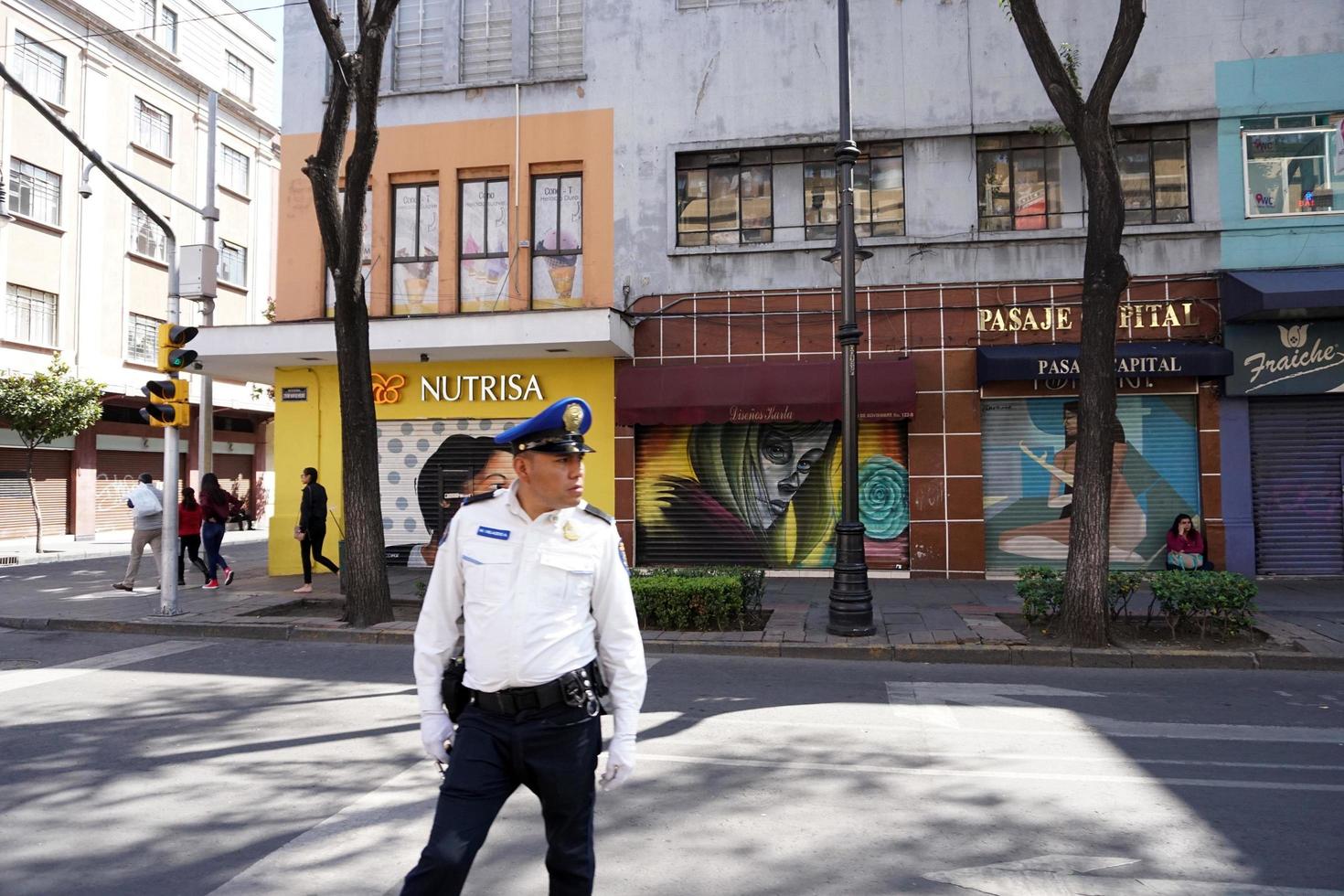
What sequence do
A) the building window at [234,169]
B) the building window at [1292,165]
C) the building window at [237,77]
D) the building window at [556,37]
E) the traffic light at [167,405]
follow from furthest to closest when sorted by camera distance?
the building window at [237,77]
the building window at [234,169]
the building window at [556,37]
the building window at [1292,165]
the traffic light at [167,405]

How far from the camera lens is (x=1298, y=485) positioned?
43.0ft

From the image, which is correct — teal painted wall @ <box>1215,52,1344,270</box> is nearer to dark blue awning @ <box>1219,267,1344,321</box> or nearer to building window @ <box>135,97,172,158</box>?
dark blue awning @ <box>1219,267,1344,321</box>

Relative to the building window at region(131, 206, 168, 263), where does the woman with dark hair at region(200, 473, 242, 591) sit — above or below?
below

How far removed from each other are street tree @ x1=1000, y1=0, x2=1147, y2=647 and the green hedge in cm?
330

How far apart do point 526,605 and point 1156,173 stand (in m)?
14.2

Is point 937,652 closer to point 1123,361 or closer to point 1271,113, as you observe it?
point 1123,361

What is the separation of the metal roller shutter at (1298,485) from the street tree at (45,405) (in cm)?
2284

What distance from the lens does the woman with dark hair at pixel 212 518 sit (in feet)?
43.5

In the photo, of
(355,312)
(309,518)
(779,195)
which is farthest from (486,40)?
(309,518)

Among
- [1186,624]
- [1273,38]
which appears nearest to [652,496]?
[1186,624]

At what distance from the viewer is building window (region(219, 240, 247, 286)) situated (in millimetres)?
29469

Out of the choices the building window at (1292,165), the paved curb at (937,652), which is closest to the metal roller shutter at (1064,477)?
the building window at (1292,165)

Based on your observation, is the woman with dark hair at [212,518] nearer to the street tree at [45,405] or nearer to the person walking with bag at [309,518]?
the person walking with bag at [309,518]

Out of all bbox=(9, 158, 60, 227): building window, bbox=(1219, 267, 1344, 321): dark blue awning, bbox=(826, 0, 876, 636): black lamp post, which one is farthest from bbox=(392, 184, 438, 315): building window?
bbox=(9, 158, 60, 227): building window
